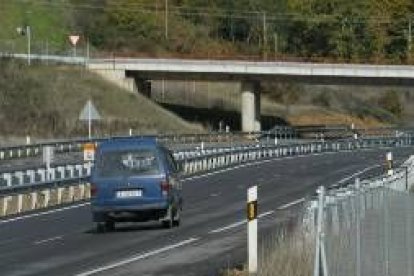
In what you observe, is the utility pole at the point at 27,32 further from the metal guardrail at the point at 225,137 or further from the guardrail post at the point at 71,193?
the guardrail post at the point at 71,193

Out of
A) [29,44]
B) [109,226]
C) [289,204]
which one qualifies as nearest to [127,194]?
[109,226]

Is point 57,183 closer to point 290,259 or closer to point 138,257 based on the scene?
point 138,257

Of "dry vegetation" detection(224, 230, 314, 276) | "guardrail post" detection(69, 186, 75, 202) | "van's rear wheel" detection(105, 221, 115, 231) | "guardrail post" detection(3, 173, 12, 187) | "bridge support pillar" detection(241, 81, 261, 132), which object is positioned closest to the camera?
"dry vegetation" detection(224, 230, 314, 276)

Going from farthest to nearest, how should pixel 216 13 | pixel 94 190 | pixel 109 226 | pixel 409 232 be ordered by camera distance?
1. pixel 216 13
2. pixel 109 226
3. pixel 94 190
4. pixel 409 232

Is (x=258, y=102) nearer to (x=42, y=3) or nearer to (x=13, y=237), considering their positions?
(x=42, y=3)

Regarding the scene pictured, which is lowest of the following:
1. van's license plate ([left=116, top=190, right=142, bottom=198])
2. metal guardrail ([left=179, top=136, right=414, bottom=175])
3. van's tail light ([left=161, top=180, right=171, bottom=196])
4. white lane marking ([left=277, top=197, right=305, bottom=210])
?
white lane marking ([left=277, top=197, right=305, bottom=210])

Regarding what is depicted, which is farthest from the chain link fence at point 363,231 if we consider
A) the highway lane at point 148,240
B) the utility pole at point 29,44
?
the utility pole at point 29,44

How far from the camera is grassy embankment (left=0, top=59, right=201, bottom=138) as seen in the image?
93.8 m

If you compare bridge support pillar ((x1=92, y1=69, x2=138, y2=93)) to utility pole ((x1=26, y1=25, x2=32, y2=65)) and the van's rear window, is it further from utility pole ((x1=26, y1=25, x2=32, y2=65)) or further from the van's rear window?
the van's rear window

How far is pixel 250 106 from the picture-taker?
351ft

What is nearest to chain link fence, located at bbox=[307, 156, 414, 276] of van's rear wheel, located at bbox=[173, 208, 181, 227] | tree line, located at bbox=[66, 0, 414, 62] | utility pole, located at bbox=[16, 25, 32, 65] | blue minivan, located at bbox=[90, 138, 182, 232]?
blue minivan, located at bbox=[90, 138, 182, 232]

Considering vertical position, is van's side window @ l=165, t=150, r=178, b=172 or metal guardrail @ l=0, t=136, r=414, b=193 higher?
van's side window @ l=165, t=150, r=178, b=172

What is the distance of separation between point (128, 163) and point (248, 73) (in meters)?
77.0

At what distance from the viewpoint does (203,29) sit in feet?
519
